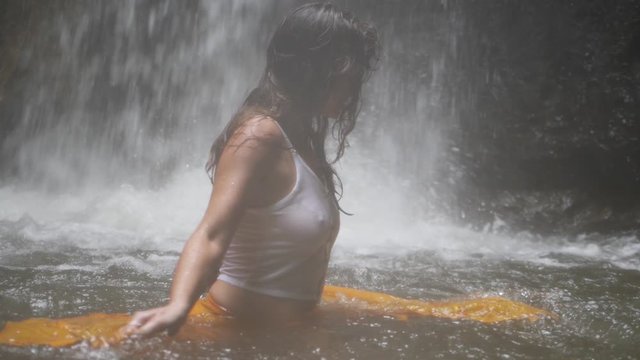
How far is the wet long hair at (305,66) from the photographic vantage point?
6.54ft

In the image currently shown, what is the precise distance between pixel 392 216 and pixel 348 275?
3369 millimetres

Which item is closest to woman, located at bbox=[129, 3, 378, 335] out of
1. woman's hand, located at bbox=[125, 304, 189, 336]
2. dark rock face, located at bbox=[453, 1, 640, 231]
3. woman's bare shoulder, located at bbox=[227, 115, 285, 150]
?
woman's bare shoulder, located at bbox=[227, 115, 285, 150]

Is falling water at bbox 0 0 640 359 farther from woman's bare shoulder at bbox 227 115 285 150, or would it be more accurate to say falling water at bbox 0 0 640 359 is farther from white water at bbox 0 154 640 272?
woman's bare shoulder at bbox 227 115 285 150

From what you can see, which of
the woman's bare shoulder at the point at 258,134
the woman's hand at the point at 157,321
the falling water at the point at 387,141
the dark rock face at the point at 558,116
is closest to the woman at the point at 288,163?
the woman's bare shoulder at the point at 258,134

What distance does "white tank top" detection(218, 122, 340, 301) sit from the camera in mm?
1973

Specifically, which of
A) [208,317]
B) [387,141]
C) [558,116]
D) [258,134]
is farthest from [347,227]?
[258,134]

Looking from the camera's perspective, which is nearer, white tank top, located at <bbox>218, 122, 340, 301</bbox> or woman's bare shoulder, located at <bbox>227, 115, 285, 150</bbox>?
woman's bare shoulder, located at <bbox>227, 115, 285, 150</bbox>

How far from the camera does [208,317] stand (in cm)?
207

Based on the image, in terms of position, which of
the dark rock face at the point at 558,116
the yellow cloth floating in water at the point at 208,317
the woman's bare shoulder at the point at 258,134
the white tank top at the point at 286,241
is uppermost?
the dark rock face at the point at 558,116

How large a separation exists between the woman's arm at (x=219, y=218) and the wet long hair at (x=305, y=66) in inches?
3.9

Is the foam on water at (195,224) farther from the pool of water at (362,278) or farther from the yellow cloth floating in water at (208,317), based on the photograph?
the yellow cloth floating in water at (208,317)

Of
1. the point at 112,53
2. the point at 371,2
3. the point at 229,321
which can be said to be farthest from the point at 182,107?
the point at 229,321

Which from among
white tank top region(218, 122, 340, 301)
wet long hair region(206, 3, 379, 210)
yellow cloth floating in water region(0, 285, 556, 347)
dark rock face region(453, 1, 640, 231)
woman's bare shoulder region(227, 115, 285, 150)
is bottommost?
yellow cloth floating in water region(0, 285, 556, 347)

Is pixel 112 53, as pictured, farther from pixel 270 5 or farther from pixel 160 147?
pixel 270 5
